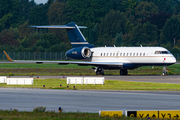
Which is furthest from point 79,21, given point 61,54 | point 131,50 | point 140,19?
point 131,50

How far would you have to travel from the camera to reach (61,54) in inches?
3583

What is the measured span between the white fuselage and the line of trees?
61702mm

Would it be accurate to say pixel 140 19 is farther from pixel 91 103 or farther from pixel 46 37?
pixel 91 103

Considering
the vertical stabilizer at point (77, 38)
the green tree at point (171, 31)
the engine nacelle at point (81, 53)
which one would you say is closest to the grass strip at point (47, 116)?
the engine nacelle at point (81, 53)

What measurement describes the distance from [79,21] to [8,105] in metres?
121

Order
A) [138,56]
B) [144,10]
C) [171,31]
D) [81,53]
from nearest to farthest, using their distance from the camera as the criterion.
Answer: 1. [138,56]
2. [81,53]
3. [171,31]
4. [144,10]

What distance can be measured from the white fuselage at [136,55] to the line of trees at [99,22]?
61702 millimetres

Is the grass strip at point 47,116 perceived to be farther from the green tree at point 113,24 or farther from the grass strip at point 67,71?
the green tree at point 113,24

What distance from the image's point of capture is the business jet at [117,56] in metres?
46.0

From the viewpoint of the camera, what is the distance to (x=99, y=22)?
14275 centimetres

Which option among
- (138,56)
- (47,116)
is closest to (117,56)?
(138,56)

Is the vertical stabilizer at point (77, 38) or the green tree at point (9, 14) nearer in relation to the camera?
the vertical stabilizer at point (77, 38)

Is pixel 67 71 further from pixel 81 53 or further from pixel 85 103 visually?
pixel 85 103

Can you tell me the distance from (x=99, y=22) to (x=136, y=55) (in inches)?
3809
